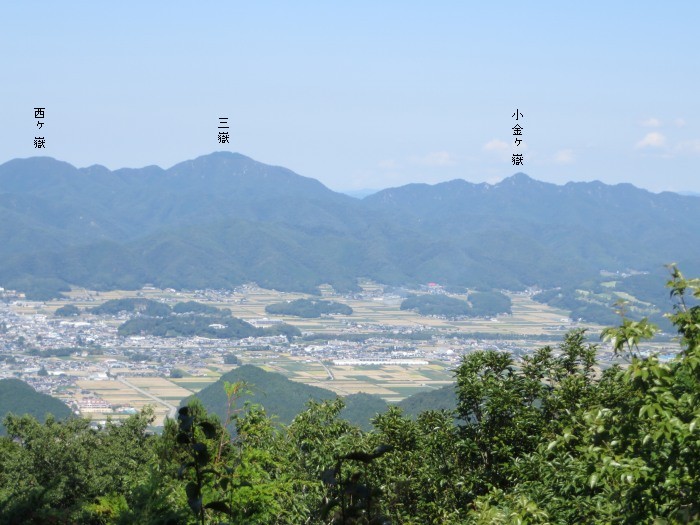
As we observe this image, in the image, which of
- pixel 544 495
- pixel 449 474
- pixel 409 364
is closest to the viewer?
pixel 544 495

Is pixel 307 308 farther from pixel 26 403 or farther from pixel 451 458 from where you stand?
pixel 451 458

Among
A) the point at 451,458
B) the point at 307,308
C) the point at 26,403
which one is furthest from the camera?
the point at 307,308

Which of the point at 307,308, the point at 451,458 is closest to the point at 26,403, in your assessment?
the point at 451,458

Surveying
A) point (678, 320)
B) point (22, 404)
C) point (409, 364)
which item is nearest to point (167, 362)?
point (409, 364)

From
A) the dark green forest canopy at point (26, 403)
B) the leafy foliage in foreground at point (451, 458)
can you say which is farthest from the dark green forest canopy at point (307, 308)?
the leafy foliage in foreground at point (451, 458)

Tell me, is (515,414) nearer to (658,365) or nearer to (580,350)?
(580,350)

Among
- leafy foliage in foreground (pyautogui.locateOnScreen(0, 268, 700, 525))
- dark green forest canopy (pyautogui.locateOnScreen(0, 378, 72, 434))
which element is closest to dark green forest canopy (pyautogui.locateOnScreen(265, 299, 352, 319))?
dark green forest canopy (pyautogui.locateOnScreen(0, 378, 72, 434))

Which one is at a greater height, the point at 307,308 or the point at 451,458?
the point at 451,458
